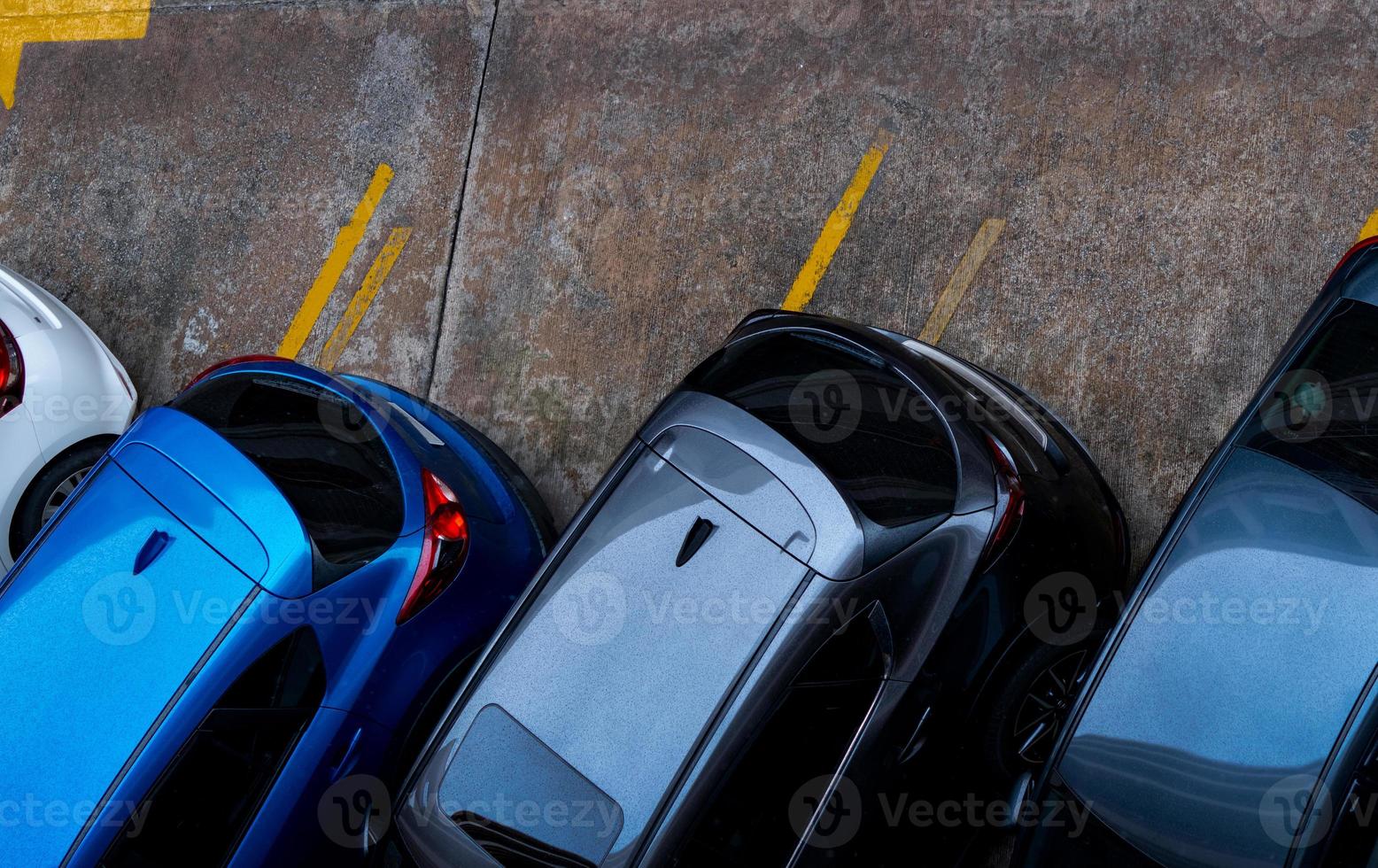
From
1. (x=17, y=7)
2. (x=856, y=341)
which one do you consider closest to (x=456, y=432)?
(x=856, y=341)

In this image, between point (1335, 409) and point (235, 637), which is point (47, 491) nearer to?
point (235, 637)

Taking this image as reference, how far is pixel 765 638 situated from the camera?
3072 mm

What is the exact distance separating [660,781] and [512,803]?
1.64 ft

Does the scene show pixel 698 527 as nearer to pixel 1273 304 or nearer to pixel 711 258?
pixel 711 258

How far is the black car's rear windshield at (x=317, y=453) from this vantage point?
381cm

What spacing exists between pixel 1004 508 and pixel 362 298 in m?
3.95

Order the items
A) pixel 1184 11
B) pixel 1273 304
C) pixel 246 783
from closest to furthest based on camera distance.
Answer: pixel 246 783 → pixel 1273 304 → pixel 1184 11

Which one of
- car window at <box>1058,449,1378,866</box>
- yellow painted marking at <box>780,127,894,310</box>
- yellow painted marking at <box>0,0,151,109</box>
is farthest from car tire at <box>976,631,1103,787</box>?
yellow painted marking at <box>0,0,151,109</box>

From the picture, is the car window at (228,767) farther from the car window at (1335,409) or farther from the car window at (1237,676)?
the car window at (1335,409)

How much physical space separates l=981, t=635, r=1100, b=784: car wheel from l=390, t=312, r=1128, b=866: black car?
12 millimetres

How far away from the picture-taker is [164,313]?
20.2 feet

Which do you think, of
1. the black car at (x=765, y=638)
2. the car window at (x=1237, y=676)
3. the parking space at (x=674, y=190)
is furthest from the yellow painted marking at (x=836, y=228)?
the car window at (x=1237, y=676)

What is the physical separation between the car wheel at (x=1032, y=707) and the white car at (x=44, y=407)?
436 cm

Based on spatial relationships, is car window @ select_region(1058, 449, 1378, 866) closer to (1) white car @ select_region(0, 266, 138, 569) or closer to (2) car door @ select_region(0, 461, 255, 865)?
(2) car door @ select_region(0, 461, 255, 865)
